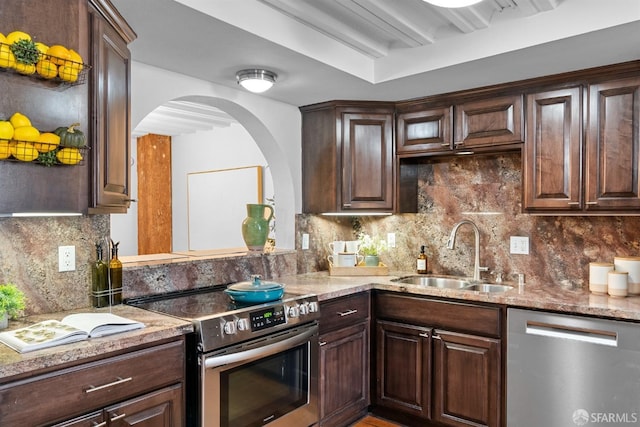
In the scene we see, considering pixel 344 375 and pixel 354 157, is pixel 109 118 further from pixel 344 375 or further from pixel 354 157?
pixel 344 375

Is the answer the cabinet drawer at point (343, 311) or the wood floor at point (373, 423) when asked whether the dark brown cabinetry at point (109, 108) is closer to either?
the cabinet drawer at point (343, 311)

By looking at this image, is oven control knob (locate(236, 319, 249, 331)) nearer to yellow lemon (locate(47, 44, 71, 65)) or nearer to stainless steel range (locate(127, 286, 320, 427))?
stainless steel range (locate(127, 286, 320, 427))

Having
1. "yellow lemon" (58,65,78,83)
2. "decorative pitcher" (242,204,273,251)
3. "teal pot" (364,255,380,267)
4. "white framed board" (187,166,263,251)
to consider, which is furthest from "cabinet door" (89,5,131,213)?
"white framed board" (187,166,263,251)

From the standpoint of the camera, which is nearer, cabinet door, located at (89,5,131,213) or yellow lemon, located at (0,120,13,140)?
yellow lemon, located at (0,120,13,140)

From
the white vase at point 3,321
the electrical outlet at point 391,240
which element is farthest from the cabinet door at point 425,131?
the white vase at point 3,321

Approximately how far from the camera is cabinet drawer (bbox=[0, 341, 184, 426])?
1.44m

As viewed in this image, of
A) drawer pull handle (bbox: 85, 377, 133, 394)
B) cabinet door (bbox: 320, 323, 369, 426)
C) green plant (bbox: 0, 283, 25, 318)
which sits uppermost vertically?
green plant (bbox: 0, 283, 25, 318)

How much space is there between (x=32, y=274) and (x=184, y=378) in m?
0.83

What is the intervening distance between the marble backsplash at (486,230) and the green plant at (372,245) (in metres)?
0.09

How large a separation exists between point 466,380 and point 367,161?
5.28 feet

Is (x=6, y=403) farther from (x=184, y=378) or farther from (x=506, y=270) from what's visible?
(x=506, y=270)

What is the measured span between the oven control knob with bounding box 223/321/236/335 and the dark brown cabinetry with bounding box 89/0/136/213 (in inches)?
27.8

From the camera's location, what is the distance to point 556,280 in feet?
9.83

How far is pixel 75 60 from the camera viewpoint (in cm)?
166
